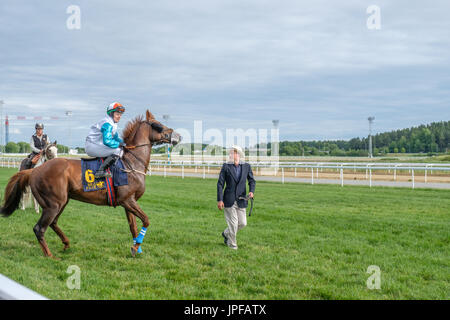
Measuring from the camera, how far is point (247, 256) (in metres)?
6.15

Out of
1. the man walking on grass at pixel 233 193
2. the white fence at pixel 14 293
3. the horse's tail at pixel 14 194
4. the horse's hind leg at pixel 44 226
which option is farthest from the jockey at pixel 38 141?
the white fence at pixel 14 293

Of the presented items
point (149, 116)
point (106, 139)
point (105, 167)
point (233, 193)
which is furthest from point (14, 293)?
point (149, 116)

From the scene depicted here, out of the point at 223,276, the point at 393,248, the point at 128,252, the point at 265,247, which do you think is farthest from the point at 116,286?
the point at 393,248

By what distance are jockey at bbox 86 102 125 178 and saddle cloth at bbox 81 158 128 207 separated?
87 mm

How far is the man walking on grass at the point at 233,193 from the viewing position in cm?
673

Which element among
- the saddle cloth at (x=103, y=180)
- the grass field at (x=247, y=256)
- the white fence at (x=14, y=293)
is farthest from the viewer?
the saddle cloth at (x=103, y=180)

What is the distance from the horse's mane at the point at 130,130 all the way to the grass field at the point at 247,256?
1755 millimetres

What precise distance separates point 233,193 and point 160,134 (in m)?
1.52

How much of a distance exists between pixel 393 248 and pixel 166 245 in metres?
3.67

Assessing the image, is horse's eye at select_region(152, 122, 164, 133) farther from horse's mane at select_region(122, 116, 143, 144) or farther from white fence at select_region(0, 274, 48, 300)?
white fence at select_region(0, 274, 48, 300)

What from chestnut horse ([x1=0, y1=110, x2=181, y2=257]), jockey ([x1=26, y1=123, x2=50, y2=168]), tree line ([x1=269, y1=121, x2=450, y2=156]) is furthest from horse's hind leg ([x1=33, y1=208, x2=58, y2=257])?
tree line ([x1=269, y1=121, x2=450, y2=156])

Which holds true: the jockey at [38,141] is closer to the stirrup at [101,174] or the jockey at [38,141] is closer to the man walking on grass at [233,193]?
the stirrup at [101,174]

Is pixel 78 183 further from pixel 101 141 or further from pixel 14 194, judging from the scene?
pixel 14 194
